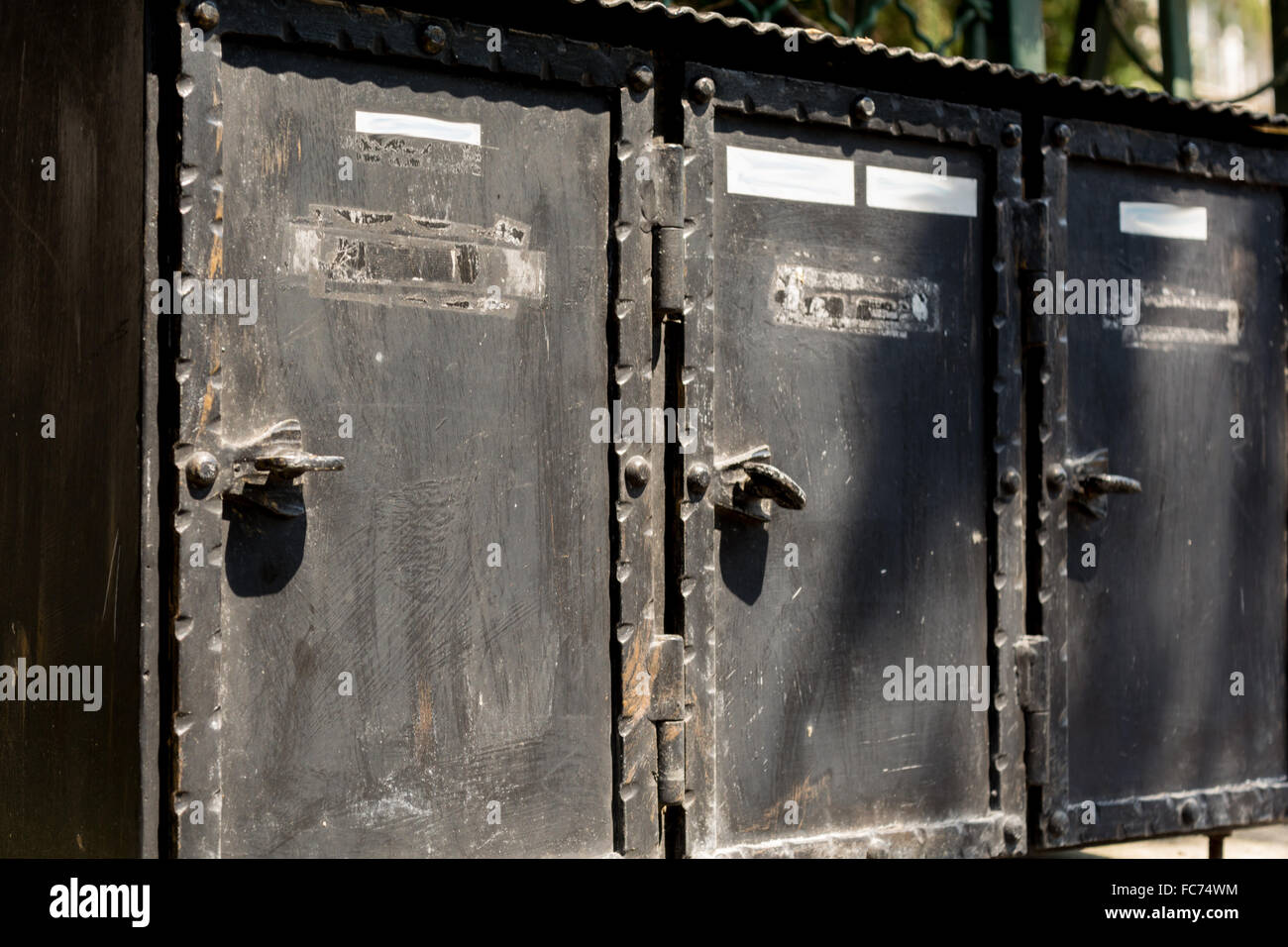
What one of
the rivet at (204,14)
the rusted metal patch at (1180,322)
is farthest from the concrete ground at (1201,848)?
the rivet at (204,14)

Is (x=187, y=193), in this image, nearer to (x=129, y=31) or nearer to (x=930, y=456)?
(x=129, y=31)

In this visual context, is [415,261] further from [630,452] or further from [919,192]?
[919,192]

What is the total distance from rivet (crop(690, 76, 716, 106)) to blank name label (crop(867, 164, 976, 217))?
53 cm

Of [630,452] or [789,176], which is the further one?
[789,176]

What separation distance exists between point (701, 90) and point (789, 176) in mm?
333

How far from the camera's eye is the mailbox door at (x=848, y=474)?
141 inches

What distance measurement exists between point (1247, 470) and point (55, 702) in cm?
341

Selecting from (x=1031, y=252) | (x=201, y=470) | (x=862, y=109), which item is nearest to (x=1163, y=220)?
(x=1031, y=252)

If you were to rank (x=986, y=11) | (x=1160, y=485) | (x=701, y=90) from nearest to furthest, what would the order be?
(x=701, y=90) < (x=1160, y=485) < (x=986, y=11)

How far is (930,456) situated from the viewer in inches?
154

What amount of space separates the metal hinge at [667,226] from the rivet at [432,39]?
1.87ft

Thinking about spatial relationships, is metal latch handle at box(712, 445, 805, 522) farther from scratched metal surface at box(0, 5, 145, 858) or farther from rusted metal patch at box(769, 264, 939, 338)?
scratched metal surface at box(0, 5, 145, 858)

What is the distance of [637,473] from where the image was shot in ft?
11.3

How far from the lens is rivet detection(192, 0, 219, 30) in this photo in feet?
9.67
